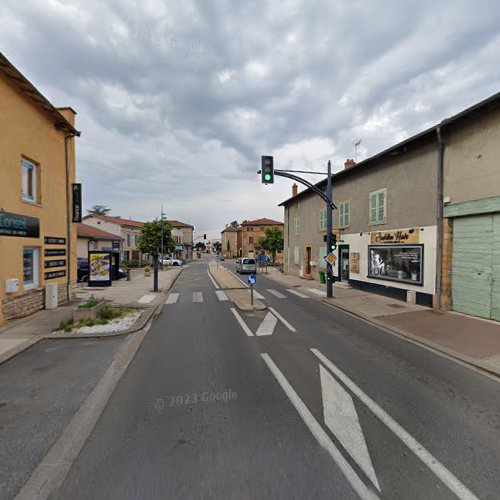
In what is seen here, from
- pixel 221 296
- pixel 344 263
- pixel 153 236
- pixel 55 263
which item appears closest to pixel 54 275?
pixel 55 263

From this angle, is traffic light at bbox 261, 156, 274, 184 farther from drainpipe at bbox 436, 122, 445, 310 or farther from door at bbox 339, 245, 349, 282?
door at bbox 339, 245, 349, 282

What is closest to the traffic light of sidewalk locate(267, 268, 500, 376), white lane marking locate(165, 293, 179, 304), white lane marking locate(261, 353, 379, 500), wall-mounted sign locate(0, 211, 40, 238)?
sidewalk locate(267, 268, 500, 376)

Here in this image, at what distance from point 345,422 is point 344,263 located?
13922 mm

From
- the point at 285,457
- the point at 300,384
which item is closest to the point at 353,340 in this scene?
the point at 300,384

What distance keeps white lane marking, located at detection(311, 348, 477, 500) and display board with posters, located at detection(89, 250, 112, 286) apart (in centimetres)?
1564

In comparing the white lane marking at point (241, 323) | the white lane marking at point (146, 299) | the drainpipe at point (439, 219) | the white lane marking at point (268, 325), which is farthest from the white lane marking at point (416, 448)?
the white lane marking at point (146, 299)

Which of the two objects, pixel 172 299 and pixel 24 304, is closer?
pixel 24 304

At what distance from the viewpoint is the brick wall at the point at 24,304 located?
769 cm

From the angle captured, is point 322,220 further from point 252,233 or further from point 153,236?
point 252,233

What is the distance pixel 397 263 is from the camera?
462 inches

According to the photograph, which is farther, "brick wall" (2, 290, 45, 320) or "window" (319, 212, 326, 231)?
"window" (319, 212, 326, 231)

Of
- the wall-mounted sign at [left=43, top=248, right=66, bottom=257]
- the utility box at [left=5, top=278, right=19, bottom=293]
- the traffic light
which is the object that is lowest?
the utility box at [left=5, top=278, right=19, bottom=293]

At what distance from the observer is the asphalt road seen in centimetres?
244

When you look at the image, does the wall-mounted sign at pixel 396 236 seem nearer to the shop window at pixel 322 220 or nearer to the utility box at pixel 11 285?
the shop window at pixel 322 220
